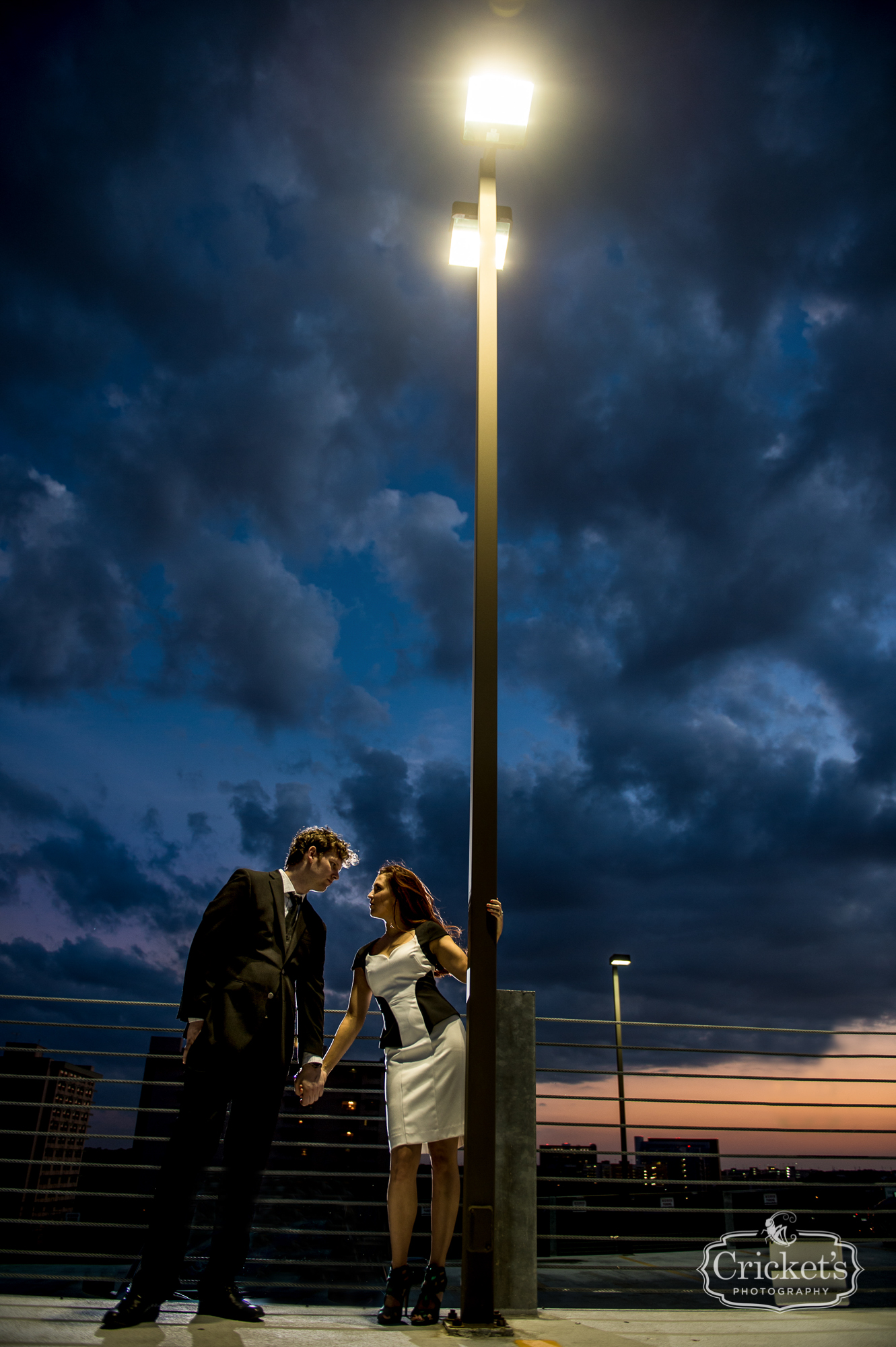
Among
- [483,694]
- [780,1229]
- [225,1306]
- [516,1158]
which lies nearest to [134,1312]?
[225,1306]

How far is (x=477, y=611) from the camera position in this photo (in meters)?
4.06

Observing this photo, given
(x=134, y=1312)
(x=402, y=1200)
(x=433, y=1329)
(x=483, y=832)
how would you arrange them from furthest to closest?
(x=483, y=832) → (x=402, y=1200) → (x=433, y=1329) → (x=134, y=1312)

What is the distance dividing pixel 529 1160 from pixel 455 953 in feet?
3.48

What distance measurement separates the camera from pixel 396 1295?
11.4ft

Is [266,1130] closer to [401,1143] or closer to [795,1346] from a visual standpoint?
[401,1143]

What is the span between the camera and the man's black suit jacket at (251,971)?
344cm

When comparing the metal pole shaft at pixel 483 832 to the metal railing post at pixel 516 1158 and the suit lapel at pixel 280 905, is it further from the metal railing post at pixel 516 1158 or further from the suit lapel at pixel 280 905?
the suit lapel at pixel 280 905

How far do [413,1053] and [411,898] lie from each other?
689mm

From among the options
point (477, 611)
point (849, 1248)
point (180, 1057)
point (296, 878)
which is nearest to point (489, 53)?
point (477, 611)

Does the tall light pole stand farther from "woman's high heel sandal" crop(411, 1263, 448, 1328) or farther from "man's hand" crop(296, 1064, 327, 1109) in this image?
"man's hand" crop(296, 1064, 327, 1109)

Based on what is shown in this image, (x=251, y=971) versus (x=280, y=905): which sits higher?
(x=280, y=905)

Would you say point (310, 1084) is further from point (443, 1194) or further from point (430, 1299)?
point (430, 1299)

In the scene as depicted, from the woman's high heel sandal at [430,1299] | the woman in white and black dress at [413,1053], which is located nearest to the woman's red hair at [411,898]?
the woman in white and black dress at [413,1053]

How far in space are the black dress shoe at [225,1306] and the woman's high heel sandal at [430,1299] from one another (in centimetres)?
65
